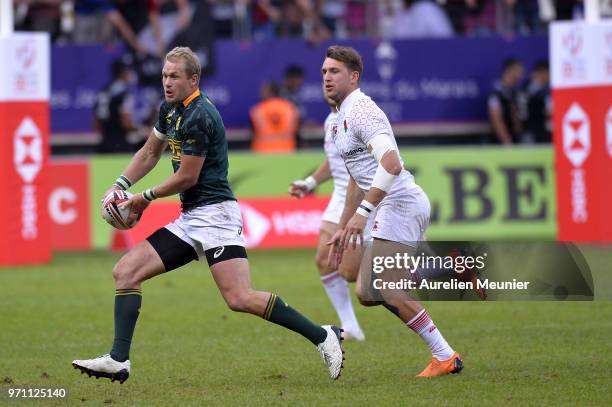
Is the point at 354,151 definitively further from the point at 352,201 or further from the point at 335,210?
the point at 335,210

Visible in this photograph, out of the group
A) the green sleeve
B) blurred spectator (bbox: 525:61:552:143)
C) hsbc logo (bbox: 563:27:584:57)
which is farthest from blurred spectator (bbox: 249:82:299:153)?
the green sleeve

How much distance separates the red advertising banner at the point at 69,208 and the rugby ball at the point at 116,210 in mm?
10562

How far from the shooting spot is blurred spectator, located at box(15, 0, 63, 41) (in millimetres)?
21422

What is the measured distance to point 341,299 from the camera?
11617mm

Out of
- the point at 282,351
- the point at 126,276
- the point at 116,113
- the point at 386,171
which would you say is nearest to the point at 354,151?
the point at 386,171

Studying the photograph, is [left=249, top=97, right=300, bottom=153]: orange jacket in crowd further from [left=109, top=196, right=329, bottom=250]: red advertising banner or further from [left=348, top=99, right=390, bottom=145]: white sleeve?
[left=348, top=99, right=390, bottom=145]: white sleeve

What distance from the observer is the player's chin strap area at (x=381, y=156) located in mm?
8609

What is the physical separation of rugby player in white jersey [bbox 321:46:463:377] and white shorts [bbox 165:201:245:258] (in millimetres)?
768

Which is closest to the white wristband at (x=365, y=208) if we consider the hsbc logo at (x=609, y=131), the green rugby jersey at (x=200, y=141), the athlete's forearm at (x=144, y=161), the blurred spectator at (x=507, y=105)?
the green rugby jersey at (x=200, y=141)

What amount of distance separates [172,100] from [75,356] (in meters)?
2.83

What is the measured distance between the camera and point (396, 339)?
11406 millimetres

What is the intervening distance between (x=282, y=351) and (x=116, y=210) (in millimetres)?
2593

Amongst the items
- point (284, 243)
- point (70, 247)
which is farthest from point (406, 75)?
point (70, 247)

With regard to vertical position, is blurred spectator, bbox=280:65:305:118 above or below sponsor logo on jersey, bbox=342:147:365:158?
above
